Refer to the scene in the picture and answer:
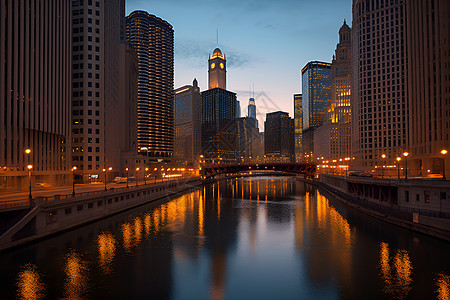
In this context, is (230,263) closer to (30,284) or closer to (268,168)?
(30,284)

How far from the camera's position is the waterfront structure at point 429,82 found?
80.5 m

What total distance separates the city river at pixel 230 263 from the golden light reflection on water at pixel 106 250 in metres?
0.12

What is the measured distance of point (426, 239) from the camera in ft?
137

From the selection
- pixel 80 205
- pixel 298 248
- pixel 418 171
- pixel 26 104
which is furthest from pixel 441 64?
pixel 26 104

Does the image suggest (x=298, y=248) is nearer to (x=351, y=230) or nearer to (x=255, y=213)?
(x=351, y=230)

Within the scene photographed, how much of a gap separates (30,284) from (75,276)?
3762 millimetres

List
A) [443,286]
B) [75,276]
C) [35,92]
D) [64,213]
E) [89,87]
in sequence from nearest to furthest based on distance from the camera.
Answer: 1. [443,286]
2. [75,276]
3. [64,213]
4. [35,92]
5. [89,87]

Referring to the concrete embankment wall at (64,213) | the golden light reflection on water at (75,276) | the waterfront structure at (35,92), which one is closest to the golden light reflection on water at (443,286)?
the golden light reflection on water at (75,276)

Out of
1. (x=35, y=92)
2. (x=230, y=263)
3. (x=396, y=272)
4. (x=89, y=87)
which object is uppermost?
(x=89, y=87)

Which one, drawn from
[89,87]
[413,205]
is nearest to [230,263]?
[413,205]

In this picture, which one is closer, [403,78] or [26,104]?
[26,104]

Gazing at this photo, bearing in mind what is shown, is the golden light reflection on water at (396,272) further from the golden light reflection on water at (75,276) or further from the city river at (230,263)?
the golden light reflection on water at (75,276)

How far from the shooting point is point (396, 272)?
32.5 m

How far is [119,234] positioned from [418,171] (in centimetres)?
9071
